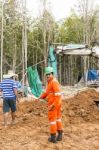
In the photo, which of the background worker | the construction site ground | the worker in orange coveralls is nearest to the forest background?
the construction site ground

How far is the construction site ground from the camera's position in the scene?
8922 mm

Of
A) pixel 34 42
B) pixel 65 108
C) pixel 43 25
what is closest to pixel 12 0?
pixel 43 25

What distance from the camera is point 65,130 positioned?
1050 centimetres

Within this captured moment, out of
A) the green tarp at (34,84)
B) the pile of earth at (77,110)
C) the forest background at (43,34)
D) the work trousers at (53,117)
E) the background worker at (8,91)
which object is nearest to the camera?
the work trousers at (53,117)

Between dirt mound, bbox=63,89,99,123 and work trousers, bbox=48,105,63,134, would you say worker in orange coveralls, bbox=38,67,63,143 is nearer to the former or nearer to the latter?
work trousers, bbox=48,105,63,134

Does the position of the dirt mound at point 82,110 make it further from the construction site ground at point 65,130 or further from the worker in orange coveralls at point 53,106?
the worker in orange coveralls at point 53,106

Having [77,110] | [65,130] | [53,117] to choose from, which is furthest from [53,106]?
[77,110]

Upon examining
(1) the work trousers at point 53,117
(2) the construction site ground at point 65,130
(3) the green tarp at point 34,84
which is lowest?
(3) the green tarp at point 34,84

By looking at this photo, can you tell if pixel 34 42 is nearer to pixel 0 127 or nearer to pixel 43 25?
pixel 43 25

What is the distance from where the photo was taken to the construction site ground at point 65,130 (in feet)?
29.3

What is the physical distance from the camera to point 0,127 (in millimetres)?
11062

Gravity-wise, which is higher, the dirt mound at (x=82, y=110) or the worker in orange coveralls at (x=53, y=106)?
the worker in orange coveralls at (x=53, y=106)

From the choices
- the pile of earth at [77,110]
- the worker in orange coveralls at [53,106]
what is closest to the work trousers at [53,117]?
the worker in orange coveralls at [53,106]

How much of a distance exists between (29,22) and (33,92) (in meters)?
16.0
